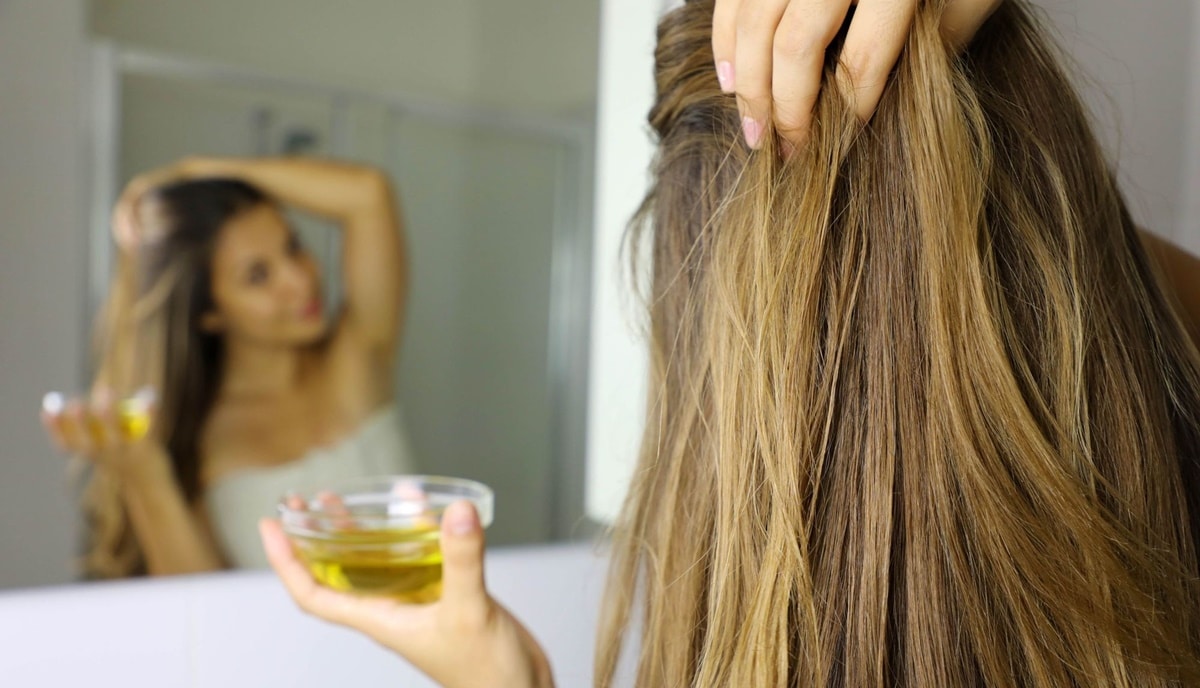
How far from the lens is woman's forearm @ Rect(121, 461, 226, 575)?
0.65m

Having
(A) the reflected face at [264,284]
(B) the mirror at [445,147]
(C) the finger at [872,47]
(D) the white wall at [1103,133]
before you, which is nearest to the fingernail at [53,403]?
(B) the mirror at [445,147]

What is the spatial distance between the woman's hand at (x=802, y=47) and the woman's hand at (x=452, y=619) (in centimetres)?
26

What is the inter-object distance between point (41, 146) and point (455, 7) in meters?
0.49

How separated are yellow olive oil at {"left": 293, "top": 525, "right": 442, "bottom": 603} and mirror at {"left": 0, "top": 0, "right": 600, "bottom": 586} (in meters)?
0.27

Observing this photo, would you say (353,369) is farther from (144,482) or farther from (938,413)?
(938,413)

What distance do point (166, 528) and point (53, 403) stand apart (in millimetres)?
123

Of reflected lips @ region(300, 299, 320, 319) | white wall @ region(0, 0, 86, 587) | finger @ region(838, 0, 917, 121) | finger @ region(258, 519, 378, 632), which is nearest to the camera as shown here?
finger @ region(838, 0, 917, 121)

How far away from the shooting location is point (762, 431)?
0.42 m

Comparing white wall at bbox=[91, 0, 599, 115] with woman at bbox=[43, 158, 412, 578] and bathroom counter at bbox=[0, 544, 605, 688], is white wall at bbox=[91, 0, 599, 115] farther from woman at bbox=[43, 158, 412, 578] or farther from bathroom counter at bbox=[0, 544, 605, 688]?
bathroom counter at bbox=[0, 544, 605, 688]

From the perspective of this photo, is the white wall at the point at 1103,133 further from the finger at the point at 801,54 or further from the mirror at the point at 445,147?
the finger at the point at 801,54

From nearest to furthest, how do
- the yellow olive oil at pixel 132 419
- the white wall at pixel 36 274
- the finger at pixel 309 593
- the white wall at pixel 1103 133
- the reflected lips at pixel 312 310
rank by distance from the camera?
the finger at pixel 309 593, the white wall at pixel 36 274, the yellow olive oil at pixel 132 419, the white wall at pixel 1103 133, the reflected lips at pixel 312 310

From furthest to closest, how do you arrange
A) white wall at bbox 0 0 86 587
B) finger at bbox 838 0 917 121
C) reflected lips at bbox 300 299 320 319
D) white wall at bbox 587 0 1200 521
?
reflected lips at bbox 300 299 320 319
white wall at bbox 587 0 1200 521
white wall at bbox 0 0 86 587
finger at bbox 838 0 917 121

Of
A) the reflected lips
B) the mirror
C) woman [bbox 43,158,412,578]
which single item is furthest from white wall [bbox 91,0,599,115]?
the reflected lips

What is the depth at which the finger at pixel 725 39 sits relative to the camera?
0.41m
